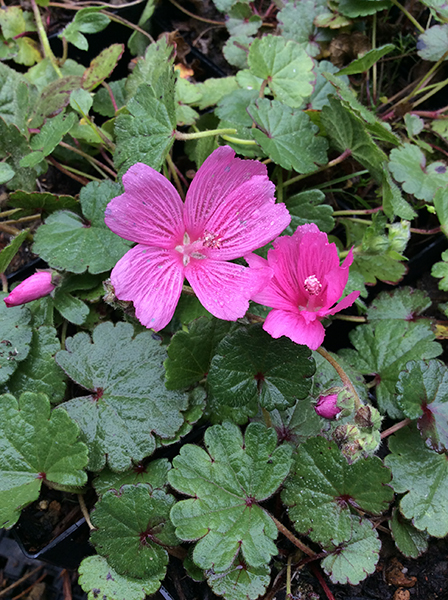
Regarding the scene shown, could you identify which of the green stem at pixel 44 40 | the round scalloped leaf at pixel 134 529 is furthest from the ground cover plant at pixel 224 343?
the green stem at pixel 44 40

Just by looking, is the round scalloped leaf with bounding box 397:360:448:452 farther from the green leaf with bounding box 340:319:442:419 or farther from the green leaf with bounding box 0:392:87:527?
the green leaf with bounding box 0:392:87:527

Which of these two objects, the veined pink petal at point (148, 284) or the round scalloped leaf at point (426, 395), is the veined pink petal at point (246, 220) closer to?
the veined pink petal at point (148, 284)

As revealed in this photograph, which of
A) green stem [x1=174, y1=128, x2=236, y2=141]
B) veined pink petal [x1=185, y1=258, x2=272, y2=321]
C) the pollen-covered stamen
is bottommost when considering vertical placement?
the pollen-covered stamen

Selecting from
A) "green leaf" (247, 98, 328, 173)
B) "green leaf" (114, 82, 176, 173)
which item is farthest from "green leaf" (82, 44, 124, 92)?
"green leaf" (247, 98, 328, 173)

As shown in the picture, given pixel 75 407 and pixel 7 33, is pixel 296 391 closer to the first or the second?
pixel 75 407

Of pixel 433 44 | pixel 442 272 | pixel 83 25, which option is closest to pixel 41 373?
pixel 442 272

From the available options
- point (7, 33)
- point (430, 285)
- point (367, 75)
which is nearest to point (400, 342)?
point (430, 285)
